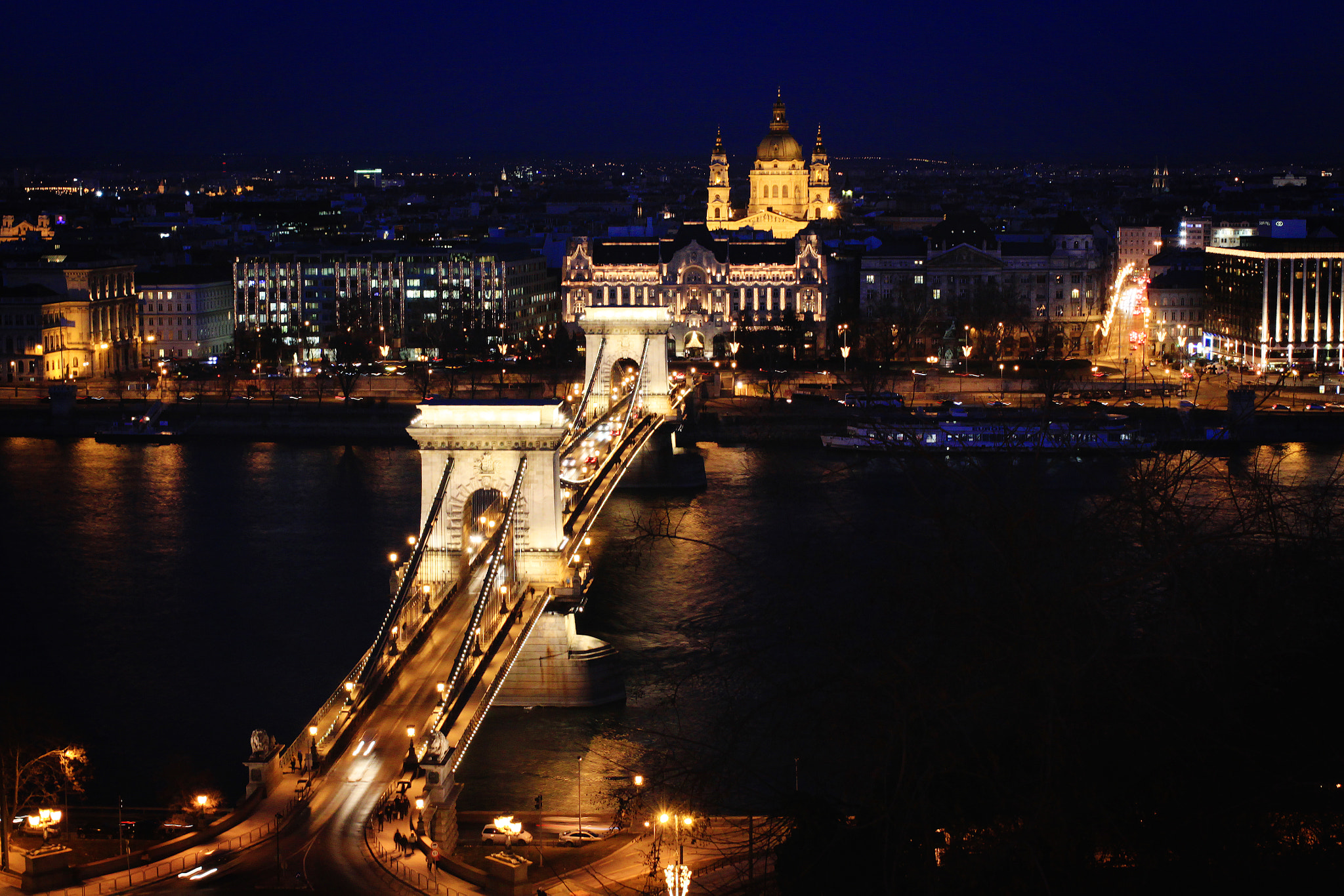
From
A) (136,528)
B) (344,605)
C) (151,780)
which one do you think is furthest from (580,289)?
(151,780)

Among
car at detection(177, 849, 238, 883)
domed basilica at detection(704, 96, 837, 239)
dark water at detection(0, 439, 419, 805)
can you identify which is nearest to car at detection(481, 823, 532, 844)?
car at detection(177, 849, 238, 883)

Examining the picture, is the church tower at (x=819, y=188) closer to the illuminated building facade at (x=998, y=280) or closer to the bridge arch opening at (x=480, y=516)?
the illuminated building facade at (x=998, y=280)

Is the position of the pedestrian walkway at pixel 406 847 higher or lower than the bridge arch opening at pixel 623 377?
lower

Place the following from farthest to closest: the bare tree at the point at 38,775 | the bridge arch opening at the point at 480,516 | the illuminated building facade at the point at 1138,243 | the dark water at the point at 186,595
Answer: the illuminated building facade at the point at 1138,243 < the bridge arch opening at the point at 480,516 < the dark water at the point at 186,595 < the bare tree at the point at 38,775

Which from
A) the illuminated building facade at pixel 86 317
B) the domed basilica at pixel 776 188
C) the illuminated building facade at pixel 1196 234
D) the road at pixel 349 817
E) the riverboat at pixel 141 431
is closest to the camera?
the road at pixel 349 817

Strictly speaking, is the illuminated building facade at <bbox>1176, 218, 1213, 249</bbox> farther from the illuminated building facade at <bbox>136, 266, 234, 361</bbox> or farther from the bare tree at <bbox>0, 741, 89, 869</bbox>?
the bare tree at <bbox>0, 741, 89, 869</bbox>

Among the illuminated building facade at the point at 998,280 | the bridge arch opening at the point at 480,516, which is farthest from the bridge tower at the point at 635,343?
the illuminated building facade at the point at 998,280

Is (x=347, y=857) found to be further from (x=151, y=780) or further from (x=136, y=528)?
(x=136, y=528)
